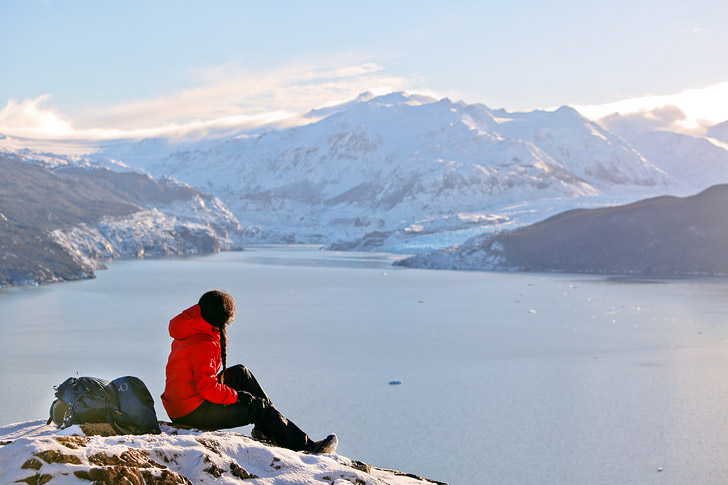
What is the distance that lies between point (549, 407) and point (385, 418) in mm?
6686

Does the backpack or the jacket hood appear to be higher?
the jacket hood

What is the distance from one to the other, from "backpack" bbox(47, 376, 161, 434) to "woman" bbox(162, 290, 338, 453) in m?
0.34

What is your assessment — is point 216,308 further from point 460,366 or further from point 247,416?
point 460,366

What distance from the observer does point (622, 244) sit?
325 feet

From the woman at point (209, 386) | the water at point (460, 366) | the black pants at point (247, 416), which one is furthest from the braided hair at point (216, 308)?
the water at point (460, 366)

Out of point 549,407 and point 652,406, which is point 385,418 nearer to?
point 549,407

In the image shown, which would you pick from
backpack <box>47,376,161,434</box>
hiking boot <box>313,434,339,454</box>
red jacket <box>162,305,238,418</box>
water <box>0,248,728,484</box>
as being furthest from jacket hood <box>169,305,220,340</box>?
water <box>0,248,728,484</box>

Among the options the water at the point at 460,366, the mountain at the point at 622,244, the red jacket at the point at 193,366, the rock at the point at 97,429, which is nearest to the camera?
the rock at the point at 97,429

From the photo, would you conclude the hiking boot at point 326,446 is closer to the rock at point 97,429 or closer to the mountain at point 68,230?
the rock at point 97,429

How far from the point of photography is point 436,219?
593 ft

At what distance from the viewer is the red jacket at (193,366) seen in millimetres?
5895

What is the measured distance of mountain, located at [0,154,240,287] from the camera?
83000 millimetres

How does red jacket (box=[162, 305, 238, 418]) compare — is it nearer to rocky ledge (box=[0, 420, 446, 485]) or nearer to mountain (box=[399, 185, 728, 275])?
rocky ledge (box=[0, 420, 446, 485])

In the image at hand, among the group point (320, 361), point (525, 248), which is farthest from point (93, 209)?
point (320, 361)
